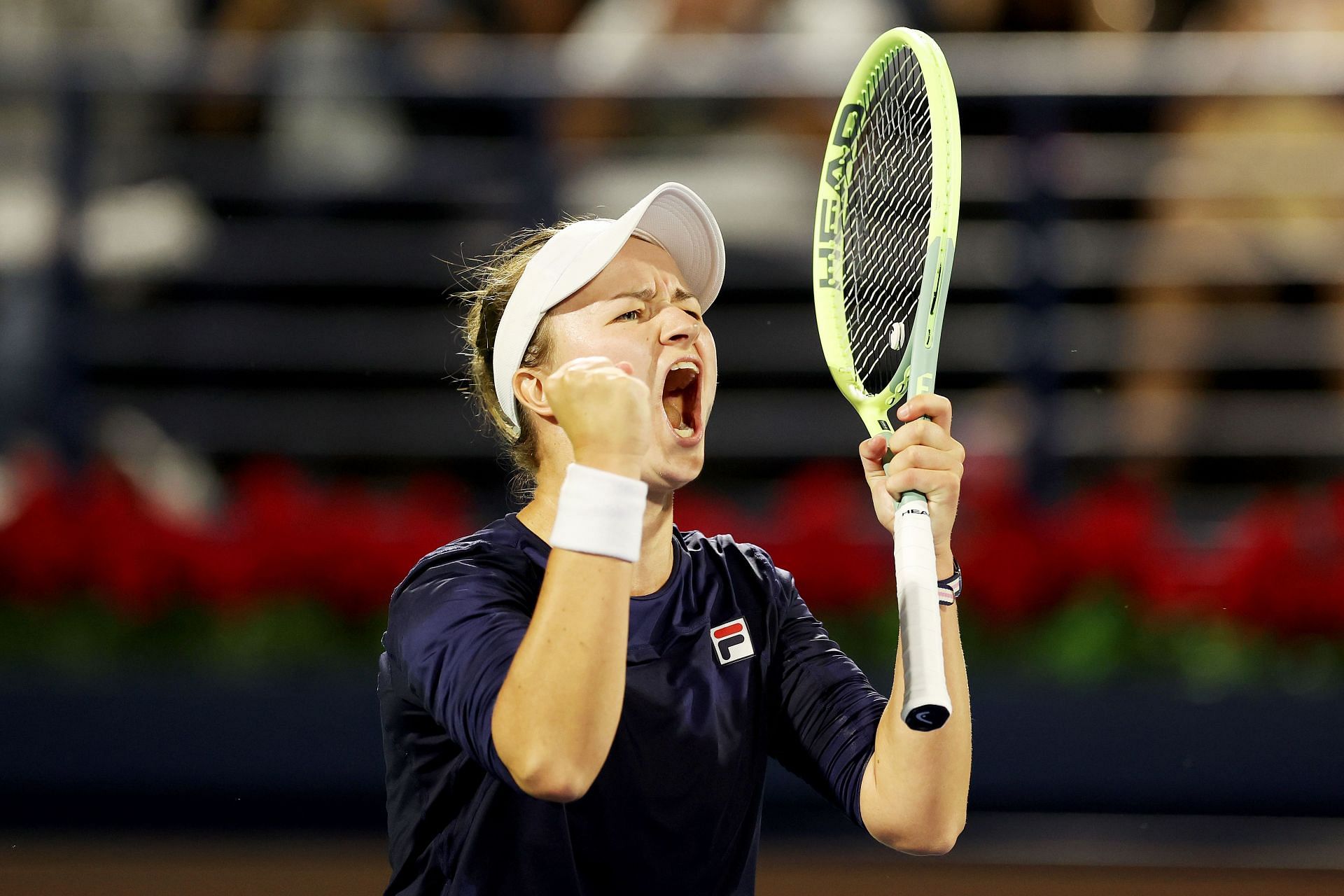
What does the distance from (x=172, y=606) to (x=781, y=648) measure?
2.05 meters

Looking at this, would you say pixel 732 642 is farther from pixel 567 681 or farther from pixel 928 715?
pixel 567 681

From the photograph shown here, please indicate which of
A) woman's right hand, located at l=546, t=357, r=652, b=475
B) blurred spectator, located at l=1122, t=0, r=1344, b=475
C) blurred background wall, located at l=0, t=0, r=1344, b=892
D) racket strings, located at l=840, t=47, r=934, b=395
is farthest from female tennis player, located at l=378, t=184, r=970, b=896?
blurred spectator, located at l=1122, t=0, r=1344, b=475

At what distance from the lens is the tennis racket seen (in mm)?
1993

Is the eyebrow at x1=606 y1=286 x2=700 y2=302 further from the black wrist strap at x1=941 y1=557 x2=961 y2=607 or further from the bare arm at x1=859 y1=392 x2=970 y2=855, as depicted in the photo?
the black wrist strap at x1=941 y1=557 x2=961 y2=607

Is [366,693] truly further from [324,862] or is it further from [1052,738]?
[1052,738]

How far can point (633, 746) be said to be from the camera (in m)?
2.14

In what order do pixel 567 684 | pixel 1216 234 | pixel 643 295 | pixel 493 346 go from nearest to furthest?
pixel 567 684 → pixel 643 295 → pixel 493 346 → pixel 1216 234

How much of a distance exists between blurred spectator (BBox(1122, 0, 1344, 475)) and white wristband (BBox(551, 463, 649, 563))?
3.18 metres

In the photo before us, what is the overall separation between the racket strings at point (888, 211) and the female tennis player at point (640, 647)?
1.16ft

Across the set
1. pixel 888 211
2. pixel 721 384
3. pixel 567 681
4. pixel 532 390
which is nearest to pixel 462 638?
pixel 567 681

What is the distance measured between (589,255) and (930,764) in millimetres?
746

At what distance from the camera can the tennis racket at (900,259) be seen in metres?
1.99

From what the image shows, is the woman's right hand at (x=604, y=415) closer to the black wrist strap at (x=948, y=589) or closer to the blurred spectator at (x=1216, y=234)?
the black wrist strap at (x=948, y=589)

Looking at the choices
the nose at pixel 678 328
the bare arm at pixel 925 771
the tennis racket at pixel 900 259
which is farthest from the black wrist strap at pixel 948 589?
the nose at pixel 678 328
